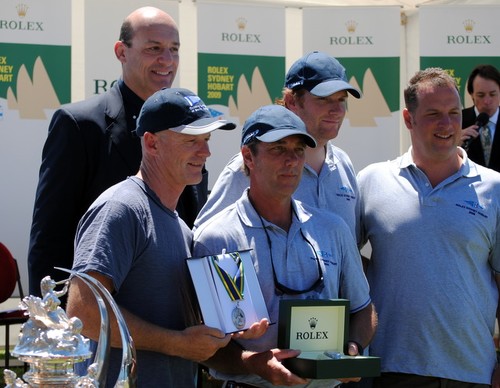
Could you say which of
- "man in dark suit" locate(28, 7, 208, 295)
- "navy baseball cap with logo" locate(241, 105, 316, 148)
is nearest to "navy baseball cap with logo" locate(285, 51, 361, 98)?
"navy baseball cap with logo" locate(241, 105, 316, 148)

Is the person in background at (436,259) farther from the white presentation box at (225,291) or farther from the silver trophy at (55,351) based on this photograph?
the silver trophy at (55,351)

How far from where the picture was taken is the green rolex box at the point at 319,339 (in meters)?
2.29

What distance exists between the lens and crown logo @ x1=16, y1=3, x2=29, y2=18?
6.35m

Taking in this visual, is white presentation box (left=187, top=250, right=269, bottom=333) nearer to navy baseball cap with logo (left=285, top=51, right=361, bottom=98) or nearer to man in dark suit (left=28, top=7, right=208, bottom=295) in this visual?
man in dark suit (left=28, top=7, right=208, bottom=295)

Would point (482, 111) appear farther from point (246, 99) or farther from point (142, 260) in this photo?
point (142, 260)

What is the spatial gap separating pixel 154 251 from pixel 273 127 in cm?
65

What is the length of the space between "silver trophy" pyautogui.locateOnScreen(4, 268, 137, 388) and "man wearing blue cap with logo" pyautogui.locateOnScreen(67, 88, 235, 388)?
60 cm

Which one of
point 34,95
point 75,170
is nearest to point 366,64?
point 34,95

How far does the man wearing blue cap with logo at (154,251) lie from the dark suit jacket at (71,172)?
59 centimetres

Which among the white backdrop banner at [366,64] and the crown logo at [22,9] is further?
the white backdrop banner at [366,64]

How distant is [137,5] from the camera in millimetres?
6641

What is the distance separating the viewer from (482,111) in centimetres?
573

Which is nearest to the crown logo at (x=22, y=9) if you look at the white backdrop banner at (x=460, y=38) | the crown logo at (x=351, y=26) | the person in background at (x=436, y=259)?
the crown logo at (x=351, y=26)

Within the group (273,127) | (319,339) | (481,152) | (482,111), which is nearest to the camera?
(319,339)
